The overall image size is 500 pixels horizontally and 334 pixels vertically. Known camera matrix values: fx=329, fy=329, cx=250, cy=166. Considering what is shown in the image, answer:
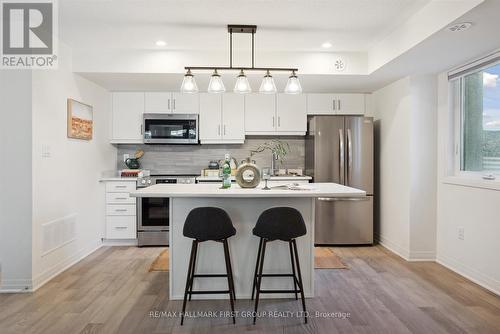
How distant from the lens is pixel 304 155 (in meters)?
5.23

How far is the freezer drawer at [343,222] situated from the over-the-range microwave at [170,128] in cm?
206

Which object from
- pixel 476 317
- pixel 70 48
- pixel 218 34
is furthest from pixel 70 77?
pixel 476 317

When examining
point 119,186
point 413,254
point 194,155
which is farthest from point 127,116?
point 413,254

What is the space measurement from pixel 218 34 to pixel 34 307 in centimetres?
294

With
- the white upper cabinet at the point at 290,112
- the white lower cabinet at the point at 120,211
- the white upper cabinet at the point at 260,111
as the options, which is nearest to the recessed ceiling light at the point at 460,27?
the white upper cabinet at the point at 290,112

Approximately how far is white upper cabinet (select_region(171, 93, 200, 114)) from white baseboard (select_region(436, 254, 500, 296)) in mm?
3686

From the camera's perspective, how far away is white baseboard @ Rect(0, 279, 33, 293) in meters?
2.96

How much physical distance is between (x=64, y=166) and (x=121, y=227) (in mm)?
1323

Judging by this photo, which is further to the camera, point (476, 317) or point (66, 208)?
point (66, 208)

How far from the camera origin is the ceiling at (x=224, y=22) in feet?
8.86

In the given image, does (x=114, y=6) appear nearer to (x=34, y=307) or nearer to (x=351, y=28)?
(x=351, y=28)

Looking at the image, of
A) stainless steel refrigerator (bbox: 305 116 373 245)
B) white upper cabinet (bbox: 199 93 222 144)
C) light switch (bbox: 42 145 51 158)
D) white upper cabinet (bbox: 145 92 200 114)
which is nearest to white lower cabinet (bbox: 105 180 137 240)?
white upper cabinet (bbox: 145 92 200 114)

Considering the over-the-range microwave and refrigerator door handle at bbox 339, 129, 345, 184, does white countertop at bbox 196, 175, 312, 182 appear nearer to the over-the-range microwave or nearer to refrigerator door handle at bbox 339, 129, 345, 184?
refrigerator door handle at bbox 339, 129, 345, 184

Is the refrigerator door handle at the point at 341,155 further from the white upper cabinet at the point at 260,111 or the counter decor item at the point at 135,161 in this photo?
the counter decor item at the point at 135,161
